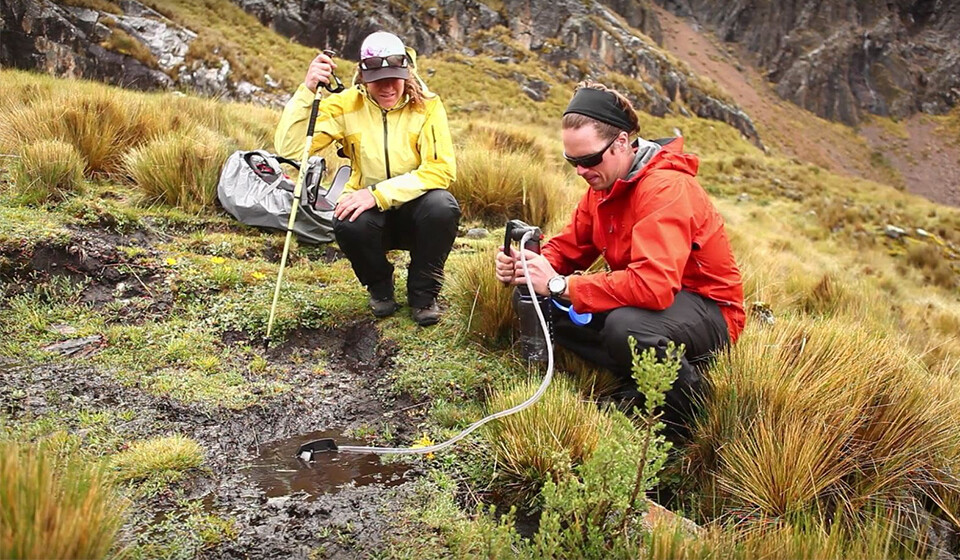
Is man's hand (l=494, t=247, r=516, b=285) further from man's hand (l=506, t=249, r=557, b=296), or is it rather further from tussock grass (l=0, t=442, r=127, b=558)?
tussock grass (l=0, t=442, r=127, b=558)

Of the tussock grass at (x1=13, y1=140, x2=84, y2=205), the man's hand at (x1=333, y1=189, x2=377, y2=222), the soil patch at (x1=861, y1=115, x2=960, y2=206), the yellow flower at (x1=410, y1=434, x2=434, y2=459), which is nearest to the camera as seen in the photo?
the yellow flower at (x1=410, y1=434, x2=434, y2=459)

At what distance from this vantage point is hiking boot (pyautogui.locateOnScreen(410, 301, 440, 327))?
3.92 m

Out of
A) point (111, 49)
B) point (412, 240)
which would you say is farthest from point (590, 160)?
point (111, 49)

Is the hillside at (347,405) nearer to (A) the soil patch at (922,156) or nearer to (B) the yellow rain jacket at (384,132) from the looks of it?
(B) the yellow rain jacket at (384,132)

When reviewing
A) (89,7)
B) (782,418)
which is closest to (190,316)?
(782,418)

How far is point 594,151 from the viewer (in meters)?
2.92

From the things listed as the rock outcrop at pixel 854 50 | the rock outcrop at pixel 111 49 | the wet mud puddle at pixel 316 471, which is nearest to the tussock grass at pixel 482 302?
the wet mud puddle at pixel 316 471

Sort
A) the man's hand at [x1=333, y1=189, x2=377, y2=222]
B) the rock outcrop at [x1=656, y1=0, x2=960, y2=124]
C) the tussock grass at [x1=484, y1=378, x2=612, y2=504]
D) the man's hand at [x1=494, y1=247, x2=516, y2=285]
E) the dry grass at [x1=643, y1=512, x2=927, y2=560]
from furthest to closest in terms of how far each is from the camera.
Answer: the rock outcrop at [x1=656, y1=0, x2=960, y2=124] < the man's hand at [x1=333, y1=189, x2=377, y2=222] < the man's hand at [x1=494, y1=247, x2=516, y2=285] < the tussock grass at [x1=484, y1=378, x2=612, y2=504] < the dry grass at [x1=643, y1=512, x2=927, y2=560]

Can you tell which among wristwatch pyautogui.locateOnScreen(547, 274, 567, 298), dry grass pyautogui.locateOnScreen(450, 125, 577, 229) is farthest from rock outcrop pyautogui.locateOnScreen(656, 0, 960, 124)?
wristwatch pyautogui.locateOnScreen(547, 274, 567, 298)

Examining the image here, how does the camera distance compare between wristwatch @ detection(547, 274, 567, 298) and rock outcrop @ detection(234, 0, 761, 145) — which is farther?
rock outcrop @ detection(234, 0, 761, 145)

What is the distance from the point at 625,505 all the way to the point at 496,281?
2.03m

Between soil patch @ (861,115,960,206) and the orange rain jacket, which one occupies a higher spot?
the orange rain jacket

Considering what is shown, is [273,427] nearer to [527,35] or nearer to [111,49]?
[111,49]

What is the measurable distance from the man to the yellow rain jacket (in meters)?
1.06
